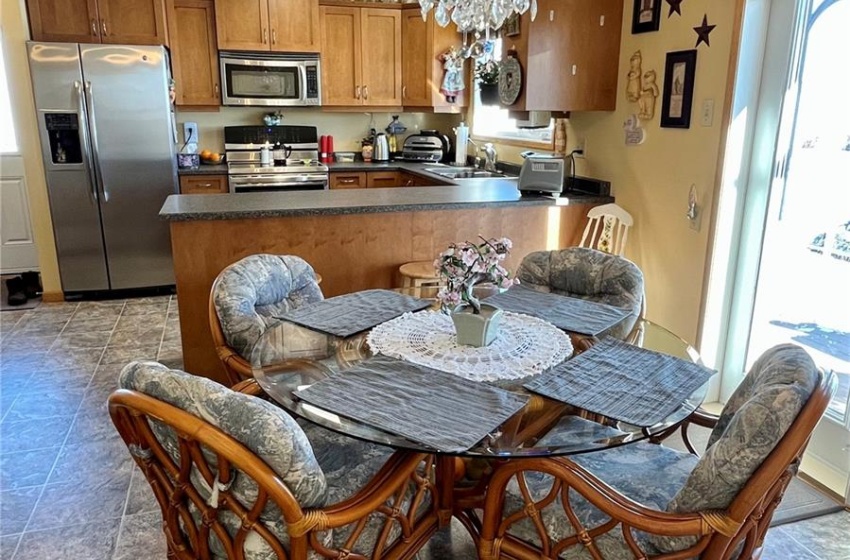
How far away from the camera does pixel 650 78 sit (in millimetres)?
3104

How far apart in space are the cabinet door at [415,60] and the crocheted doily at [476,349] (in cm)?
378

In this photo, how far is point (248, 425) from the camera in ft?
3.77

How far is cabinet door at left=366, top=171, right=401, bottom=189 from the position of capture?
536 centimetres

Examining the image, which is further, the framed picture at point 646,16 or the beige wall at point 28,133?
the beige wall at point 28,133

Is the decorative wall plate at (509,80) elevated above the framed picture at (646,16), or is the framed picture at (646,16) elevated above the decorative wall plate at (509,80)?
the framed picture at (646,16)

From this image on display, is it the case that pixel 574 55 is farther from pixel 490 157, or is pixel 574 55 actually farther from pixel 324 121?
pixel 324 121

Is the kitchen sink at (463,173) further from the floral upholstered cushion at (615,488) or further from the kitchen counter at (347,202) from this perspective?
the floral upholstered cushion at (615,488)

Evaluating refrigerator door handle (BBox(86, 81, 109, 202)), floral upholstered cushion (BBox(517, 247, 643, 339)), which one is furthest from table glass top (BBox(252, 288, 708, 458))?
refrigerator door handle (BBox(86, 81, 109, 202))

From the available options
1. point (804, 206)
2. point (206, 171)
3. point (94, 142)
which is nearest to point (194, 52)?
point (206, 171)

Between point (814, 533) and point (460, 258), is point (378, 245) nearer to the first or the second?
point (460, 258)

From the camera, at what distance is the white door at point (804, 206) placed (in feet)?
7.78

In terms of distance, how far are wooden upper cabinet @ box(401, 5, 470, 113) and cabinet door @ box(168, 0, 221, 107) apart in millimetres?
1590

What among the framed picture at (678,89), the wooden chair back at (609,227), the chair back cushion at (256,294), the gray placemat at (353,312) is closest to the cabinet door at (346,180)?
the wooden chair back at (609,227)

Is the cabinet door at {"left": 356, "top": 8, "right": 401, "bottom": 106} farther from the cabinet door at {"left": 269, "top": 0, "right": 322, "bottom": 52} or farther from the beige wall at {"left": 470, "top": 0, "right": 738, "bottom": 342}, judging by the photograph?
the beige wall at {"left": 470, "top": 0, "right": 738, "bottom": 342}
